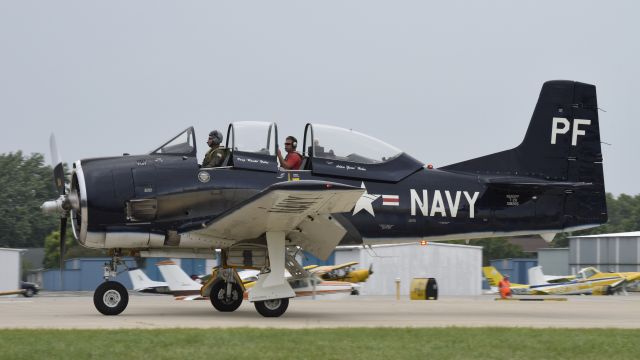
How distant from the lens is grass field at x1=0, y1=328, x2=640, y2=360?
9094 mm

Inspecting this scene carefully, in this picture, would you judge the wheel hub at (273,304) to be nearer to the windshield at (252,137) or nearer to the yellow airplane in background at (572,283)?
the windshield at (252,137)

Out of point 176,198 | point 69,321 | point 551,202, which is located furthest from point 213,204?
point 551,202

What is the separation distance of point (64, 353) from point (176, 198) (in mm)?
5564

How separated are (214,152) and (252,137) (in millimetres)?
715

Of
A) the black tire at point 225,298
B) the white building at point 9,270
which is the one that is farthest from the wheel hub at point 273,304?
the white building at point 9,270

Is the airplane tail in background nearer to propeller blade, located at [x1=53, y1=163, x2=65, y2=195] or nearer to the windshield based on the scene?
the windshield

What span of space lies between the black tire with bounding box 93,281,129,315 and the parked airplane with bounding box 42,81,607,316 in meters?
0.02

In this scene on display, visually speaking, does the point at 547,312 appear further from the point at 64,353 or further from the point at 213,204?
the point at 64,353

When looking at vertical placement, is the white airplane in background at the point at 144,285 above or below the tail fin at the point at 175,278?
below

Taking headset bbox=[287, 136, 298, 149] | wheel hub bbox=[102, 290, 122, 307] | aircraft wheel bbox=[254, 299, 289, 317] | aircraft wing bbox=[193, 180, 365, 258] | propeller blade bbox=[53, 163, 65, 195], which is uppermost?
headset bbox=[287, 136, 298, 149]

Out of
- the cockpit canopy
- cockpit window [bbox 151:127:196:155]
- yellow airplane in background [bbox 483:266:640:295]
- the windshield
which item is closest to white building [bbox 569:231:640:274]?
yellow airplane in background [bbox 483:266:640:295]

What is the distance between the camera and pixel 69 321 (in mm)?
13391

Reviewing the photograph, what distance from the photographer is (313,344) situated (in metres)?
9.82

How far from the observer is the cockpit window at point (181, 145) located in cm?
1480
